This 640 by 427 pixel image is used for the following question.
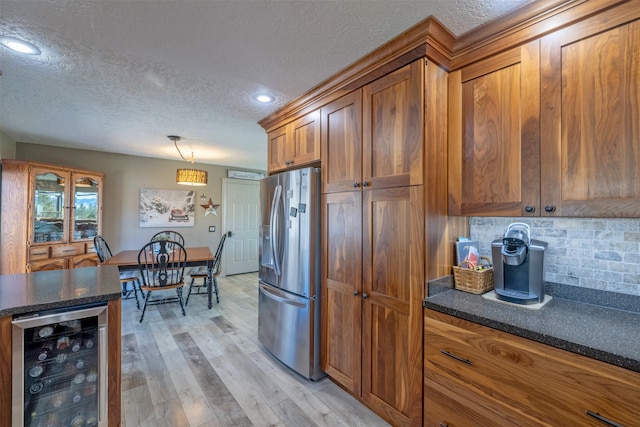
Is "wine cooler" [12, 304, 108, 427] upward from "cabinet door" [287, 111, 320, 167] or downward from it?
downward

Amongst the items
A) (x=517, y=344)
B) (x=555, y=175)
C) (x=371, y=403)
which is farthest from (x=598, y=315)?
(x=371, y=403)

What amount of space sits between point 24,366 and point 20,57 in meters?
1.92

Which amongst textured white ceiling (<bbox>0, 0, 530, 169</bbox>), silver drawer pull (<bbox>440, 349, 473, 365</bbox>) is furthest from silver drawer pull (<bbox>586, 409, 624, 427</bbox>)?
textured white ceiling (<bbox>0, 0, 530, 169</bbox>)

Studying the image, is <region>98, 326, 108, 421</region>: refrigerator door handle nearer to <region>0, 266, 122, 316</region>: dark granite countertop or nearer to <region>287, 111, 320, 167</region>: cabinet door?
<region>0, 266, 122, 316</region>: dark granite countertop

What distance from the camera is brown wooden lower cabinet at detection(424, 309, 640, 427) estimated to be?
37.8 inches

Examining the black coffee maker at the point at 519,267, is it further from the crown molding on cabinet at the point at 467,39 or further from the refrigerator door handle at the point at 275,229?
the refrigerator door handle at the point at 275,229

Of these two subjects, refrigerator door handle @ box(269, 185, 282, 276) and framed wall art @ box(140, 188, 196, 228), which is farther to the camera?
framed wall art @ box(140, 188, 196, 228)

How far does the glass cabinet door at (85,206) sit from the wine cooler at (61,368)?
11.3 ft

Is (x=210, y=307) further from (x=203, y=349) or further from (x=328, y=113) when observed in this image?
(x=328, y=113)

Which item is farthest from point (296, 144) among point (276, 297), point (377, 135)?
point (276, 297)

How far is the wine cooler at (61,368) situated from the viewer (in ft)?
4.29

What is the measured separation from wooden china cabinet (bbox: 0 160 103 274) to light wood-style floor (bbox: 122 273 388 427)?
62.8 inches

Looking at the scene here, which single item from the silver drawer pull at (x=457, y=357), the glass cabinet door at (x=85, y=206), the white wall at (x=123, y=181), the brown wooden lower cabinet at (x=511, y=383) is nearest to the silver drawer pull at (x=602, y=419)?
the brown wooden lower cabinet at (x=511, y=383)

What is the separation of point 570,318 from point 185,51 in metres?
2.55
